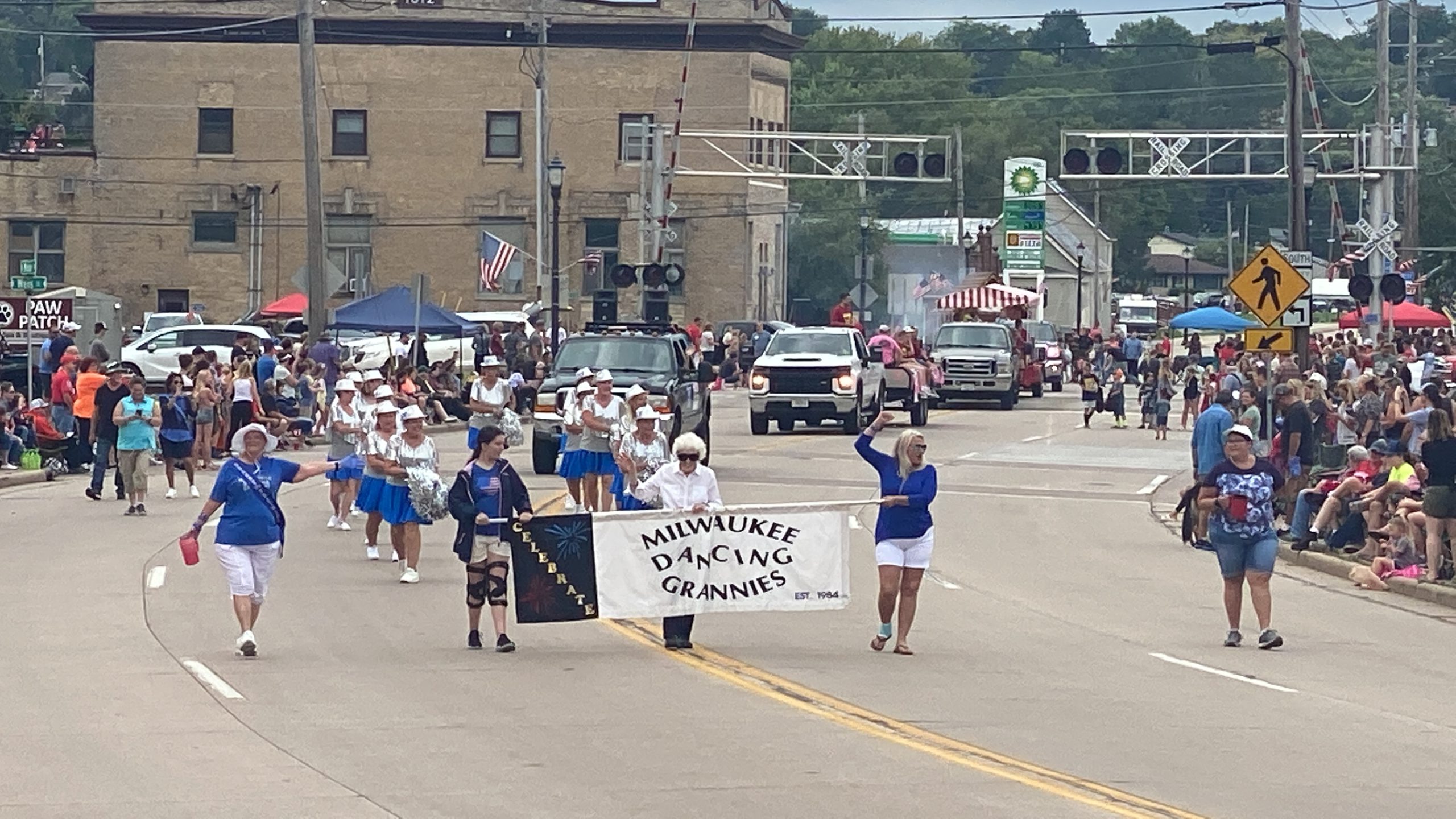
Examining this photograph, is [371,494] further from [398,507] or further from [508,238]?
[508,238]

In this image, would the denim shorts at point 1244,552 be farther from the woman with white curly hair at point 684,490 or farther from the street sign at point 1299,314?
the street sign at point 1299,314

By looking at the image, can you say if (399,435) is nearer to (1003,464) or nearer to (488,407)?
(488,407)

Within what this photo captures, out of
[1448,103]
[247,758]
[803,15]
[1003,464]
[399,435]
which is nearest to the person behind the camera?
[247,758]

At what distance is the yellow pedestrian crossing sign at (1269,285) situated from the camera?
27.5 metres

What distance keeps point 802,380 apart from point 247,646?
85.1ft

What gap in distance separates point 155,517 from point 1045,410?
105 feet

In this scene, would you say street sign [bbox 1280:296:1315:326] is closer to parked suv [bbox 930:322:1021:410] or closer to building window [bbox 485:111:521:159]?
parked suv [bbox 930:322:1021:410]

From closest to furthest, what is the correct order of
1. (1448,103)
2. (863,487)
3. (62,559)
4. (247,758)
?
(247,758) < (62,559) < (863,487) < (1448,103)

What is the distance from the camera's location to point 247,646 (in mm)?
15188

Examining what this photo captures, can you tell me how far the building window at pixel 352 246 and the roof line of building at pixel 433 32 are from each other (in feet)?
18.9

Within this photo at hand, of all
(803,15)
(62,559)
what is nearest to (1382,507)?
(62,559)

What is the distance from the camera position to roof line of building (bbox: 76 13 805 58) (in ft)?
236

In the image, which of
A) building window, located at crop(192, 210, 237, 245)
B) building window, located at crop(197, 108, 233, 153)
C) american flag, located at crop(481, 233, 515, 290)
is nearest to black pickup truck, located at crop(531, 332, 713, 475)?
american flag, located at crop(481, 233, 515, 290)

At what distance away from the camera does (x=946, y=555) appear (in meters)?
23.8
